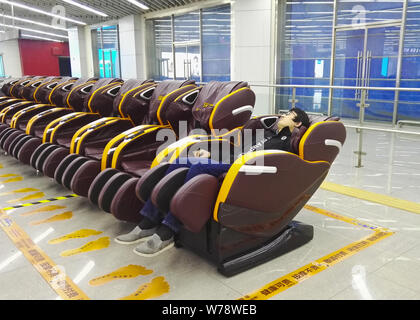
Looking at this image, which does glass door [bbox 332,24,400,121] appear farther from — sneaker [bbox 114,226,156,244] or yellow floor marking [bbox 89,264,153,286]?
yellow floor marking [bbox 89,264,153,286]

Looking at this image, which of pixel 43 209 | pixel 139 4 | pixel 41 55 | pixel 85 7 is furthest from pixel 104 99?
pixel 41 55

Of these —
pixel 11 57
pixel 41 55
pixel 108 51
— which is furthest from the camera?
pixel 41 55

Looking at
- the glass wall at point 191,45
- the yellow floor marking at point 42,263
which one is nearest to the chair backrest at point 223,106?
the yellow floor marking at point 42,263

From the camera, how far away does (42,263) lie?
2457mm

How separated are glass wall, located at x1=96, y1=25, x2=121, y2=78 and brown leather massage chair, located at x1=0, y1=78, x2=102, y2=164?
27.5 feet

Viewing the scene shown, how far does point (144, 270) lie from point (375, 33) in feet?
23.4

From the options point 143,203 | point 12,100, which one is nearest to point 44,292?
point 143,203

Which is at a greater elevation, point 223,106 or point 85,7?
point 85,7

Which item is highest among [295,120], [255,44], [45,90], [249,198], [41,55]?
[41,55]

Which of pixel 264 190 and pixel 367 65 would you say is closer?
pixel 264 190

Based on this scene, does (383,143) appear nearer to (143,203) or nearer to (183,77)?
(143,203)

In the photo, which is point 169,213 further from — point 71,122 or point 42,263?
point 71,122

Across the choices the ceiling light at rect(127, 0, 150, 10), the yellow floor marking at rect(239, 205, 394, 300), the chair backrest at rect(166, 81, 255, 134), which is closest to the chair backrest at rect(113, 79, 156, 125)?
the chair backrest at rect(166, 81, 255, 134)

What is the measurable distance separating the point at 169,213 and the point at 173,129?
50.6 inches
